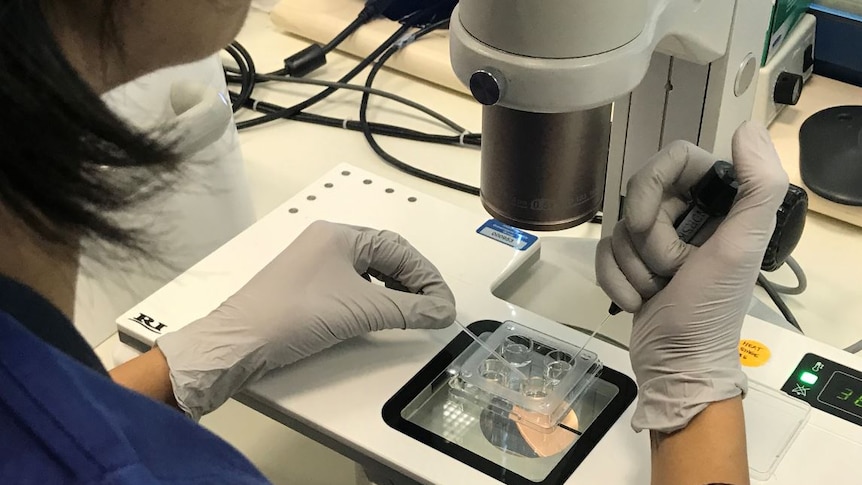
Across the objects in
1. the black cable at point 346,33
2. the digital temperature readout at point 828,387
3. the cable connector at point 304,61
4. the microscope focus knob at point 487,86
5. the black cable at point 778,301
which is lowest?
the black cable at point 778,301

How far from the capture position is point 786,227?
2.33ft

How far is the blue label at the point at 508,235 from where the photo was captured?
89cm

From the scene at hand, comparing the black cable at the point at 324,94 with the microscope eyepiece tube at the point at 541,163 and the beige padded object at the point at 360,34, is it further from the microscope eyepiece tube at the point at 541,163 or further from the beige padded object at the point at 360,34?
the microscope eyepiece tube at the point at 541,163

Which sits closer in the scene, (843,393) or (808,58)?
(843,393)

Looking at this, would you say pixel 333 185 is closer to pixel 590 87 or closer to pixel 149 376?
pixel 149 376

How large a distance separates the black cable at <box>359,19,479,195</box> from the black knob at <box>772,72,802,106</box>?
370 mm

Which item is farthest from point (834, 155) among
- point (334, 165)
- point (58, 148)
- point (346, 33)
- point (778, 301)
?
point (58, 148)

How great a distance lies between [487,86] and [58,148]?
0.28m

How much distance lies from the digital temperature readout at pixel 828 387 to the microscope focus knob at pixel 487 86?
358 millimetres

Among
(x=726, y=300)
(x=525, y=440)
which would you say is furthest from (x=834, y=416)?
(x=525, y=440)

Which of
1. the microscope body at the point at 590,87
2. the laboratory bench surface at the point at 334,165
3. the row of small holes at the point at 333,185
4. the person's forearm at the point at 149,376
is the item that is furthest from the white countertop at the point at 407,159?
the person's forearm at the point at 149,376

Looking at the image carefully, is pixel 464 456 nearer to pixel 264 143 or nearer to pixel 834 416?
pixel 834 416

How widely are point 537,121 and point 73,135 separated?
0.39 metres

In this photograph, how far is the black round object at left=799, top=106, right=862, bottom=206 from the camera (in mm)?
991
